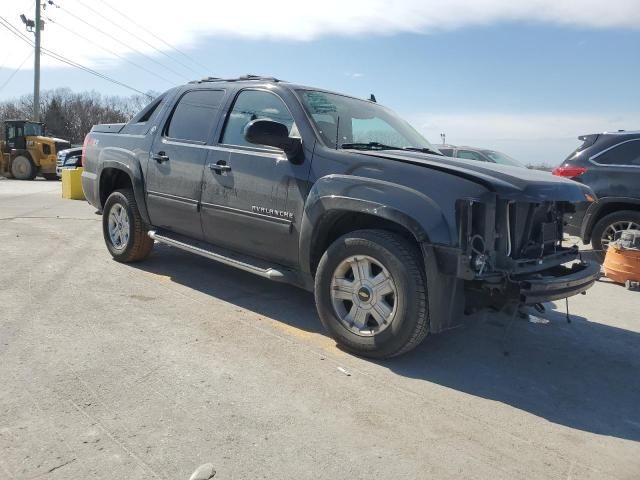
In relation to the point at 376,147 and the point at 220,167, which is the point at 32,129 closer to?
the point at 220,167

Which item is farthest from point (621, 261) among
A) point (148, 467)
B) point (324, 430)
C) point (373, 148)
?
point (148, 467)

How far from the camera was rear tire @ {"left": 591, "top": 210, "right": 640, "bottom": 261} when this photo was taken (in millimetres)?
7176

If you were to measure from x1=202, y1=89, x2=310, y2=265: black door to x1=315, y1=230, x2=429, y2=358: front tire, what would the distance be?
0.49 m

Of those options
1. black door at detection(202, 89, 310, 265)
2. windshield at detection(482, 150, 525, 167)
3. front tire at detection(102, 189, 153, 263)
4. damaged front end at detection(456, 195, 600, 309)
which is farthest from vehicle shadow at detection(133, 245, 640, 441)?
windshield at detection(482, 150, 525, 167)

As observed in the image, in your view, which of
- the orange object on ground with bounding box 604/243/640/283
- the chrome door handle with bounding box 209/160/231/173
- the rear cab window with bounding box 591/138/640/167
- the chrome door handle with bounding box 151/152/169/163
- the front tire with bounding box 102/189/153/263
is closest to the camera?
the chrome door handle with bounding box 209/160/231/173

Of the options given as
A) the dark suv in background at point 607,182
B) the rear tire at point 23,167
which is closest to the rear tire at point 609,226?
the dark suv in background at point 607,182

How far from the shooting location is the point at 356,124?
457 cm

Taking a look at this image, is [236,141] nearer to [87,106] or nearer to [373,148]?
[373,148]

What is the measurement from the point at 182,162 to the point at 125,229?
1.43m

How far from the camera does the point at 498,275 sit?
131 inches

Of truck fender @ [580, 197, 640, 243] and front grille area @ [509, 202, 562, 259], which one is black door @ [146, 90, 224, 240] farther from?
truck fender @ [580, 197, 640, 243]

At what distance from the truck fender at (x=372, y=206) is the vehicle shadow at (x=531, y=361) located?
3.04 ft

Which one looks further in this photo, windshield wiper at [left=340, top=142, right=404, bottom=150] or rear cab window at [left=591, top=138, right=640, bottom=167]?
rear cab window at [left=591, top=138, right=640, bottom=167]

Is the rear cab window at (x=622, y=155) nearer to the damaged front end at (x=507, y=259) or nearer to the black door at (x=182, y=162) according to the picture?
the damaged front end at (x=507, y=259)
